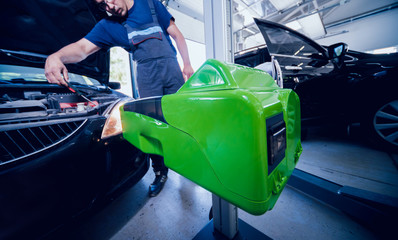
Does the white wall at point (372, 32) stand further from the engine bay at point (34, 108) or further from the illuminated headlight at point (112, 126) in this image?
the engine bay at point (34, 108)

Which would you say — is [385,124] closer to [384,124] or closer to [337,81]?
[384,124]

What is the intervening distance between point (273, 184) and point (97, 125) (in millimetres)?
811

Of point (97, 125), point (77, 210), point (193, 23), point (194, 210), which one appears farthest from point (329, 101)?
A: point (193, 23)

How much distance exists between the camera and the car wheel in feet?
5.20

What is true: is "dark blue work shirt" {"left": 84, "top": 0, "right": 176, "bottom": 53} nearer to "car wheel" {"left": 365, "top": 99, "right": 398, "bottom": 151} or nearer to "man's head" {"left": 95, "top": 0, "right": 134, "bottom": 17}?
"man's head" {"left": 95, "top": 0, "right": 134, "bottom": 17}

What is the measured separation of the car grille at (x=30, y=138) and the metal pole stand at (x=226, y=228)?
789 mm

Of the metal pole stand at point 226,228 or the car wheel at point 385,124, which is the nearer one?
the metal pole stand at point 226,228

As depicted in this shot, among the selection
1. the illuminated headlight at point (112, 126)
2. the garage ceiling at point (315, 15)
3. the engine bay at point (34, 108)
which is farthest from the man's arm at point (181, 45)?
the garage ceiling at point (315, 15)

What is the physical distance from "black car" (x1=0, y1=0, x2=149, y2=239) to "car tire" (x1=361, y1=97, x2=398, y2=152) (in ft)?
8.17

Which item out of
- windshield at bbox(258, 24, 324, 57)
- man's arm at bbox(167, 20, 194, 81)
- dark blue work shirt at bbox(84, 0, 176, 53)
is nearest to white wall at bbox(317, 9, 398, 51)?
windshield at bbox(258, 24, 324, 57)

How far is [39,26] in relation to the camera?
1.24 metres

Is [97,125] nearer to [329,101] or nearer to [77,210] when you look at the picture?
[77,210]

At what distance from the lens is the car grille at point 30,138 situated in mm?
523

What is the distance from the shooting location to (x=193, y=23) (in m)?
4.35
